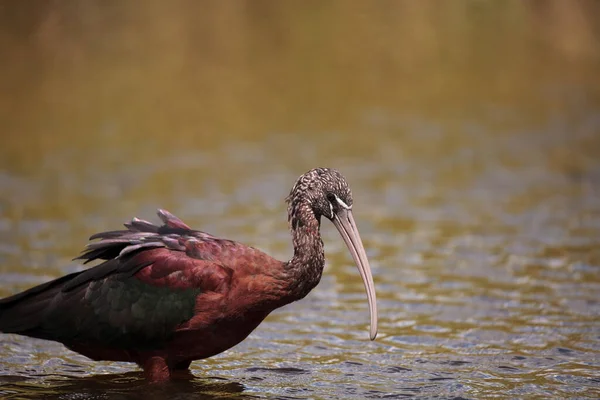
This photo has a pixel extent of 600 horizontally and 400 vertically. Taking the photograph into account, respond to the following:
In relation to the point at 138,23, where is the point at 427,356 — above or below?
below

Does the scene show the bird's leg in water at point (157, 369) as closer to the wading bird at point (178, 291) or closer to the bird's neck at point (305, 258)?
the wading bird at point (178, 291)

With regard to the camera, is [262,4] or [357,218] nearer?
[357,218]

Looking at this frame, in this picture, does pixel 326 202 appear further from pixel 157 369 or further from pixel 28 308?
pixel 28 308

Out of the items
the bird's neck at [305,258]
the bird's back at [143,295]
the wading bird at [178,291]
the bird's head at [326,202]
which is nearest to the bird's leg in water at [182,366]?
the wading bird at [178,291]

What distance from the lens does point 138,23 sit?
803 inches

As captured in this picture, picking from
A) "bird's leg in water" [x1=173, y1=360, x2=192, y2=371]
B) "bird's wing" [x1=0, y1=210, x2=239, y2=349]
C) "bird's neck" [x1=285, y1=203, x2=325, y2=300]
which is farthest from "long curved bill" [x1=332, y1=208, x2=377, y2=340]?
"bird's leg in water" [x1=173, y1=360, x2=192, y2=371]

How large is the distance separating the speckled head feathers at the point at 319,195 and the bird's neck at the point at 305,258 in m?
0.04

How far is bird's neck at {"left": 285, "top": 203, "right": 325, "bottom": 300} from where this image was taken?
7.65 m

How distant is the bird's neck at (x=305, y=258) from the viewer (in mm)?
7652

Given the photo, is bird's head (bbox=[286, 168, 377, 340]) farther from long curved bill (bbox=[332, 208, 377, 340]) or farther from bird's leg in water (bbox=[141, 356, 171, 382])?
bird's leg in water (bbox=[141, 356, 171, 382])

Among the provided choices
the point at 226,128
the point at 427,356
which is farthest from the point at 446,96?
the point at 427,356

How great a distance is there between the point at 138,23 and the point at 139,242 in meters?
13.2

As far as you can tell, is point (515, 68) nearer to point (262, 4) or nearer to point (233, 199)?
point (262, 4)

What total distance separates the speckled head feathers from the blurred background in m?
1.25
